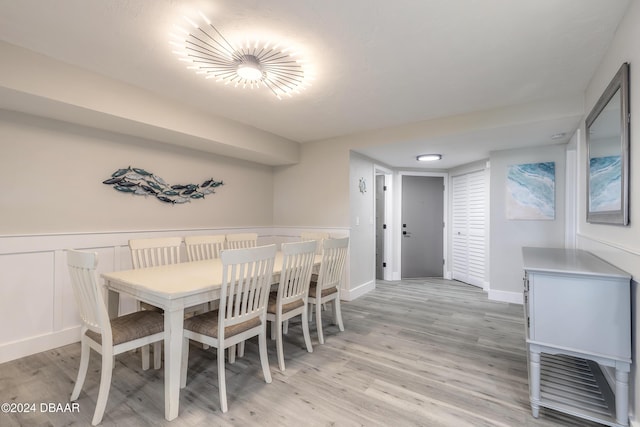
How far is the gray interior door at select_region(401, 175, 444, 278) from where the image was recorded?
218 inches

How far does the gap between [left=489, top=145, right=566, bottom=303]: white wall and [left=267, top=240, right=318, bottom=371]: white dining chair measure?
3.05 metres

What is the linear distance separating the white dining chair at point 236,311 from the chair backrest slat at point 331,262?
2.37 ft

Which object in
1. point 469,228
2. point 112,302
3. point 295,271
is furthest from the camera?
point 469,228

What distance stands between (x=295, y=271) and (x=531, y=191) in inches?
136

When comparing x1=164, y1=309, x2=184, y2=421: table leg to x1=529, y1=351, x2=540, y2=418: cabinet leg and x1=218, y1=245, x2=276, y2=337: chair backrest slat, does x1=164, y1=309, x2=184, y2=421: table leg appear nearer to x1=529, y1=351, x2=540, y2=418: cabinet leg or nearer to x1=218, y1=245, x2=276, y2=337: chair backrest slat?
x1=218, y1=245, x2=276, y2=337: chair backrest slat

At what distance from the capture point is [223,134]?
3.40 m

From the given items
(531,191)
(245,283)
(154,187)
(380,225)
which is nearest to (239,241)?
(154,187)

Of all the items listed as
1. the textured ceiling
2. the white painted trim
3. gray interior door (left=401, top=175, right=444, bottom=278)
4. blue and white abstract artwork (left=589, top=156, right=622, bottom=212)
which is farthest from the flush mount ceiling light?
blue and white abstract artwork (left=589, top=156, right=622, bottom=212)

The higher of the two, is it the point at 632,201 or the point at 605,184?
the point at 605,184

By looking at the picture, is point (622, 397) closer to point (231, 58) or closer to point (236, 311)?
point (236, 311)

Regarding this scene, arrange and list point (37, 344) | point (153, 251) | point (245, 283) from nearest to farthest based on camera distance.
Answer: point (245, 283)
point (37, 344)
point (153, 251)

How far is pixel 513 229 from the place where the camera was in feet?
13.1

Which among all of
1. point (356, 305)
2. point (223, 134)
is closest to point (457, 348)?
point (356, 305)

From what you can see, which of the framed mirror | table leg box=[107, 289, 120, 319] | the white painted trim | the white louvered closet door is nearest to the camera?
the framed mirror
